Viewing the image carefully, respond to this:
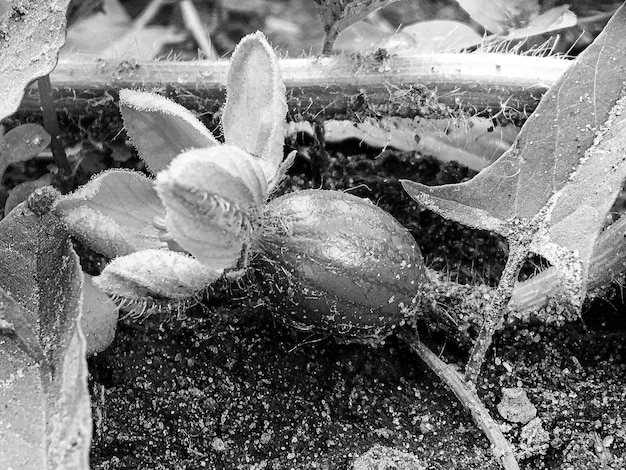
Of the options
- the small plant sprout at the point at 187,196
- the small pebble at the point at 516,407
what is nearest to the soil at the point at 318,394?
the small pebble at the point at 516,407

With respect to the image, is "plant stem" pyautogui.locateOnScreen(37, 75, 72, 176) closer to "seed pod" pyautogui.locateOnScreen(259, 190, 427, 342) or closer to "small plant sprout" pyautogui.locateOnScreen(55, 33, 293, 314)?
"small plant sprout" pyautogui.locateOnScreen(55, 33, 293, 314)

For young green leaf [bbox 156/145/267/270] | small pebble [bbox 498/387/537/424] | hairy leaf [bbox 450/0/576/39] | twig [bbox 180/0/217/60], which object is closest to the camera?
young green leaf [bbox 156/145/267/270]

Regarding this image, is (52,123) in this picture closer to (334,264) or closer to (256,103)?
(256,103)

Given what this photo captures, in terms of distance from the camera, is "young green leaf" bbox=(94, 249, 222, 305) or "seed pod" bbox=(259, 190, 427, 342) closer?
"young green leaf" bbox=(94, 249, 222, 305)

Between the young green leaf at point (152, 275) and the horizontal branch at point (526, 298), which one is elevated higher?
the young green leaf at point (152, 275)

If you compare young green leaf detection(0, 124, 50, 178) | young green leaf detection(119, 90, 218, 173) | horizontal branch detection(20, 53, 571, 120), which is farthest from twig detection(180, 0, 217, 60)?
young green leaf detection(119, 90, 218, 173)

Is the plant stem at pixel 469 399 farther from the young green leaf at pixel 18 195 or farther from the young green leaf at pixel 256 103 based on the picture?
the young green leaf at pixel 18 195

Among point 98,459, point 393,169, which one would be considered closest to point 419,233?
point 393,169
